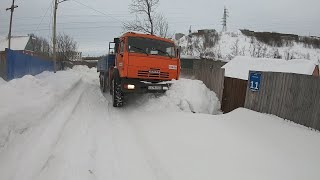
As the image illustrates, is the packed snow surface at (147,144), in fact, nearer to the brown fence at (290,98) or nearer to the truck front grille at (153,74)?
the brown fence at (290,98)

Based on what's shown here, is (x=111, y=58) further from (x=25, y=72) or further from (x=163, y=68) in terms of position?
(x=25, y=72)

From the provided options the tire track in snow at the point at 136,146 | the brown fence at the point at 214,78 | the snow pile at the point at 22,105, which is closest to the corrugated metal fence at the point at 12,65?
the snow pile at the point at 22,105

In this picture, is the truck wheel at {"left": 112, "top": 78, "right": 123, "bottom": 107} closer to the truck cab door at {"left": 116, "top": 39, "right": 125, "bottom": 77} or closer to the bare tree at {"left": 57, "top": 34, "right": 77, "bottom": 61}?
the truck cab door at {"left": 116, "top": 39, "right": 125, "bottom": 77}

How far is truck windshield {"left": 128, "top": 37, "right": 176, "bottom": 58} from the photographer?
11781 millimetres

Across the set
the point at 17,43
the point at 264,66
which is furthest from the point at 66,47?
the point at 264,66

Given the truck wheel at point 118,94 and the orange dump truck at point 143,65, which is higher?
the orange dump truck at point 143,65

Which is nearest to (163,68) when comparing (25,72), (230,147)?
(230,147)

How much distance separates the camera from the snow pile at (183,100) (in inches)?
448

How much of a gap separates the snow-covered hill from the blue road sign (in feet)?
182

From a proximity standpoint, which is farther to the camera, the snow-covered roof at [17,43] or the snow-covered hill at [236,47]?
the snow-covered roof at [17,43]

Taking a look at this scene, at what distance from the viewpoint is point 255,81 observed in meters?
10.4

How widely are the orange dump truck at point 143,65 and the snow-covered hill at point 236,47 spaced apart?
53.8 metres

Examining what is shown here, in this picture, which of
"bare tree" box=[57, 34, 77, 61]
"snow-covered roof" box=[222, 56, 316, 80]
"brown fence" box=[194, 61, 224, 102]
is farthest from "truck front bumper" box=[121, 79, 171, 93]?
"bare tree" box=[57, 34, 77, 61]

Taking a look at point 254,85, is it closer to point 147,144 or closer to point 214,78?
point 214,78
